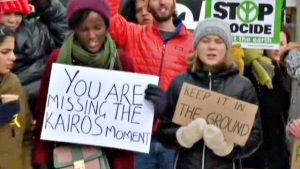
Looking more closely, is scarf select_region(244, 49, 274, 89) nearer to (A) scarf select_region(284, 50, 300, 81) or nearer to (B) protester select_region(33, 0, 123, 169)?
(A) scarf select_region(284, 50, 300, 81)

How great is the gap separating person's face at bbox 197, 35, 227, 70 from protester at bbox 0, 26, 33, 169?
1.06 meters

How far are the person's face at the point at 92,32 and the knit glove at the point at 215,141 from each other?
765mm

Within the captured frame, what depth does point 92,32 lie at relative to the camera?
3.93 m

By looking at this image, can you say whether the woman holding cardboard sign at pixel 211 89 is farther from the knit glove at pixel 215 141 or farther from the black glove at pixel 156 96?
the black glove at pixel 156 96

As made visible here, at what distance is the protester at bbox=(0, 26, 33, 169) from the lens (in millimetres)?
3863

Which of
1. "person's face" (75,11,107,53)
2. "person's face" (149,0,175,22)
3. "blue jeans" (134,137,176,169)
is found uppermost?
"person's face" (149,0,175,22)

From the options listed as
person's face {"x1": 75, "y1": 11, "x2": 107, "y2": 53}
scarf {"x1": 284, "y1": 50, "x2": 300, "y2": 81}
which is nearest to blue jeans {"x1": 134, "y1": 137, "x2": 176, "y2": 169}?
scarf {"x1": 284, "y1": 50, "x2": 300, "y2": 81}

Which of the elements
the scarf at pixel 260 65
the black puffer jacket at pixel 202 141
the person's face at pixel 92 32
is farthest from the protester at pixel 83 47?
the scarf at pixel 260 65

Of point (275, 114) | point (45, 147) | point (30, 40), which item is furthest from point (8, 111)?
point (275, 114)

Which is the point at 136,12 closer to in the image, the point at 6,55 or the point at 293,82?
the point at 293,82

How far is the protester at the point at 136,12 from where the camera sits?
5465mm

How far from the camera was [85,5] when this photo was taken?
3.89 m

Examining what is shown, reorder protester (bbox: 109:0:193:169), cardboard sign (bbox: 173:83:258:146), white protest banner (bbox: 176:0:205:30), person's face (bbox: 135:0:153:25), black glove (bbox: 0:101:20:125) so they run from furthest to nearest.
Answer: white protest banner (bbox: 176:0:205:30) → person's face (bbox: 135:0:153:25) → protester (bbox: 109:0:193:169) → cardboard sign (bbox: 173:83:258:146) → black glove (bbox: 0:101:20:125)

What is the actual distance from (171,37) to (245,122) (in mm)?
1176
